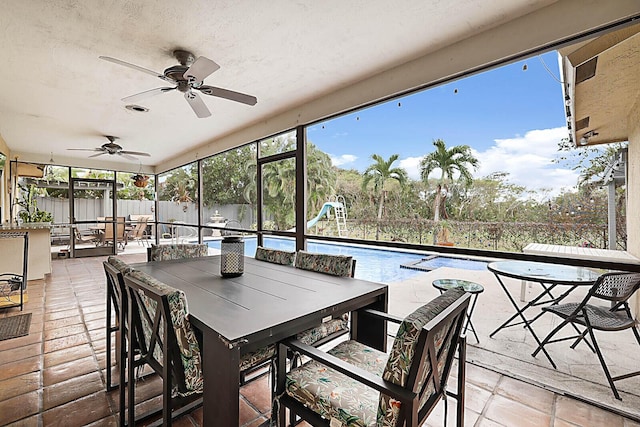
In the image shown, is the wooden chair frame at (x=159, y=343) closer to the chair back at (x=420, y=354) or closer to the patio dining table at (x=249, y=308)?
the patio dining table at (x=249, y=308)

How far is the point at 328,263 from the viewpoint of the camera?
239 cm

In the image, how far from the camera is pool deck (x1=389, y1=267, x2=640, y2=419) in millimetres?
2072

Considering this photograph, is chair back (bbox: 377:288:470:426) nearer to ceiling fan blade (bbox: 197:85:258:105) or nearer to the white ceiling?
the white ceiling

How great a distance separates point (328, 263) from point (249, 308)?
968 mm

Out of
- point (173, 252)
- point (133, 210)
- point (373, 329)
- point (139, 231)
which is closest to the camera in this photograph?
point (373, 329)

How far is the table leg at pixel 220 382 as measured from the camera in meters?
1.17

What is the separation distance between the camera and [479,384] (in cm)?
221

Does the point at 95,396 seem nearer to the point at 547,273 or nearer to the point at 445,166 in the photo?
the point at 547,273

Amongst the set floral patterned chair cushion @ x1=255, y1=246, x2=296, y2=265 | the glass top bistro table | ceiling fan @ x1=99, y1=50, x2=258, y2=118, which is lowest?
the glass top bistro table

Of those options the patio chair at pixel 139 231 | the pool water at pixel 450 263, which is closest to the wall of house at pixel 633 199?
the pool water at pixel 450 263

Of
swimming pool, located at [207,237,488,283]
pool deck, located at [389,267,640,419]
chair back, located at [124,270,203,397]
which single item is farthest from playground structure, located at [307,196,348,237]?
chair back, located at [124,270,203,397]

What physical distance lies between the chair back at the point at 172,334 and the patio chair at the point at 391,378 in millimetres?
400

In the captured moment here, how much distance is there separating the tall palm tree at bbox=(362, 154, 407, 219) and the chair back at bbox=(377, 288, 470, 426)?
258 cm

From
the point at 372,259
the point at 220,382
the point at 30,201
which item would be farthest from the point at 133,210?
the point at 220,382
